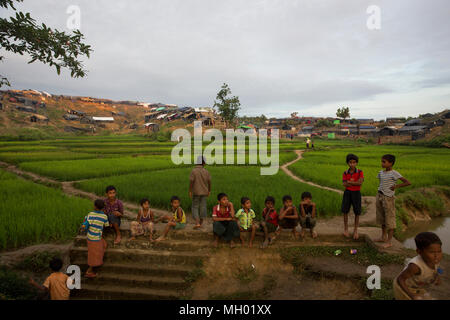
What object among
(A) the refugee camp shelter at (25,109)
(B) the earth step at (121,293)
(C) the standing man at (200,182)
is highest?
(A) the refugee camp shelter at (25,109)

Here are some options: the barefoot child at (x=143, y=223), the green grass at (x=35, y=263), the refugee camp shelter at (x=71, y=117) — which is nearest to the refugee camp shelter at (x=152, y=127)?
the refugee camp shelter at (x=71, y=117)

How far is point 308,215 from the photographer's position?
4.61m

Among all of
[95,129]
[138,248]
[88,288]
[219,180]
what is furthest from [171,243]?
[95,129]

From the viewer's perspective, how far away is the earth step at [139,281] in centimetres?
367

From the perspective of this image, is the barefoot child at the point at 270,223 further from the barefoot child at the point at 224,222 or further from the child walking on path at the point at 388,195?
Answer: the child walking on path at the point at 388,195

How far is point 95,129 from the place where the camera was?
53.8m

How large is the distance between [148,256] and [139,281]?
43 centimetres

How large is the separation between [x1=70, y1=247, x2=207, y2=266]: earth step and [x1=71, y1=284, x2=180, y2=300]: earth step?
481 millimetres

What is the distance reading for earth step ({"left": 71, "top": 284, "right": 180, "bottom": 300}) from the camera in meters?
3.53

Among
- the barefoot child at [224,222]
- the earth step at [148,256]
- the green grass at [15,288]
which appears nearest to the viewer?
the green grass at [15,288]

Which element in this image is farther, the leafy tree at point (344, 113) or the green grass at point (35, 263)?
the leafy tree at point (344, 113)

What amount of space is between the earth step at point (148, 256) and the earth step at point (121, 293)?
481mm

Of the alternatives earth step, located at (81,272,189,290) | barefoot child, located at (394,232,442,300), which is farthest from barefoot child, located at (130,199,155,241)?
barefoot child, located at (394,232,442,300)

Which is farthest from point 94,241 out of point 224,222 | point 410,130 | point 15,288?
point 410,130
